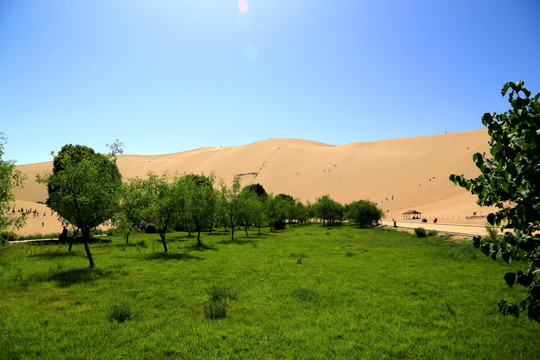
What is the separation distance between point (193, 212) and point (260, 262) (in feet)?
52.5

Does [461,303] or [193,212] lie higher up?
[193,212]

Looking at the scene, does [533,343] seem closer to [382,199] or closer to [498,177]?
[498,177]

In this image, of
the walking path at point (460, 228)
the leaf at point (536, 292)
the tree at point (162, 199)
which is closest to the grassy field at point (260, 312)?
the leaf at point (536, 292)

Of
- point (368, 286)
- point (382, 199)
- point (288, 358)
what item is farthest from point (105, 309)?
point (382, 199)

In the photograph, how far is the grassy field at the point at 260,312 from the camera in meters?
9.20

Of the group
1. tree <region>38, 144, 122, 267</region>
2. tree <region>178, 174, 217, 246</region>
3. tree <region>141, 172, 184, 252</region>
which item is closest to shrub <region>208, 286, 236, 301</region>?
tree <region>38, 144, 122, 267</region>

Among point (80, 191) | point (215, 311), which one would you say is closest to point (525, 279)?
point (215, 311)

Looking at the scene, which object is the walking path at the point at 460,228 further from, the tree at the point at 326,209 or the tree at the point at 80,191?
the tree at the point at 80,191

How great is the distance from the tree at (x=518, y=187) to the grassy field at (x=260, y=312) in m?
6.70

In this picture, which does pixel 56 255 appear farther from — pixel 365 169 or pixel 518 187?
pixel 365 169

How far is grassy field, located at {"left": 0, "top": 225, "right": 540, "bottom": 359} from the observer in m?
9.20

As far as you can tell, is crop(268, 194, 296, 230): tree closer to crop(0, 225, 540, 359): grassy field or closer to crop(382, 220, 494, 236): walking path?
crop(382, 220, 494, 236): walking path

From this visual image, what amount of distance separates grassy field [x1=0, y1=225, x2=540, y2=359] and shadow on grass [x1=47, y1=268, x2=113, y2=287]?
0.08m

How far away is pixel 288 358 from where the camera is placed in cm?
862
